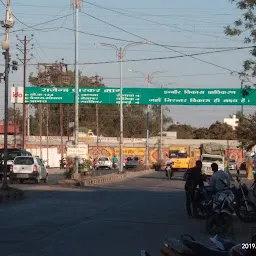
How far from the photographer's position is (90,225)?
16.9 m

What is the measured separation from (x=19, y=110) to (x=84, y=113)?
39.9ft

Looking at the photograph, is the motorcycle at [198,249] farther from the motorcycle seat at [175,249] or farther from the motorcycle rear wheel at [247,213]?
the motorcycle rear wheel at [247,213]

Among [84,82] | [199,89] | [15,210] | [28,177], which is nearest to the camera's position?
[15,210]

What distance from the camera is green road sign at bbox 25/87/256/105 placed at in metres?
58.0

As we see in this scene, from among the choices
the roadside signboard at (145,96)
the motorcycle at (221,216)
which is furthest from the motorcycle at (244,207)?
the roadside signboard at (145,96)

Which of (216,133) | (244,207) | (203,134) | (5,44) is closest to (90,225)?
(244,207)

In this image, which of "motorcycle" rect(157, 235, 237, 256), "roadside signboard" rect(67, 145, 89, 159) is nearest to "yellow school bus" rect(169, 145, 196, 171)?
"roadside signboard" rect(67, 145, 89, 159)

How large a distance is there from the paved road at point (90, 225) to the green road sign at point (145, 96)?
3194cm

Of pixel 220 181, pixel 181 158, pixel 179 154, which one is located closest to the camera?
pixel 220 181

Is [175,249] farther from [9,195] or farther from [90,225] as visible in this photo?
[9,195]

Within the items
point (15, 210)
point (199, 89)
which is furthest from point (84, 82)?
point (15, 210)

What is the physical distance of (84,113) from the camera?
410 ft

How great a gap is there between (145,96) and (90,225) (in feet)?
139

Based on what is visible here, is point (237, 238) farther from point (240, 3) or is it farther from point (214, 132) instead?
point (214, 132)
